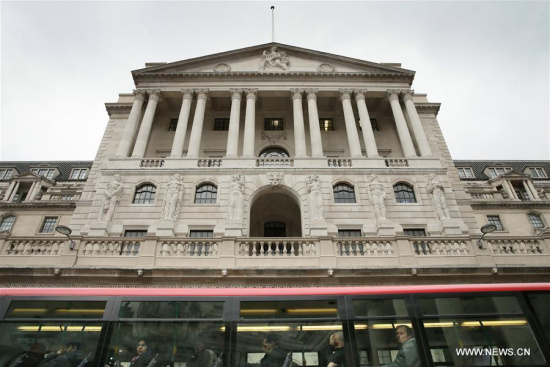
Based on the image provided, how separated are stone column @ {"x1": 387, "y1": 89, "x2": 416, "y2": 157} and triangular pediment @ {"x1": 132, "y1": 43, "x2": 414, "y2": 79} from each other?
234cm

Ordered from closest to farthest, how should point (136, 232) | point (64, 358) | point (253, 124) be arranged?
point (64, 358), point (136, 232), point (253, 124)

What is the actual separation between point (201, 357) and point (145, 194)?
17.4 m

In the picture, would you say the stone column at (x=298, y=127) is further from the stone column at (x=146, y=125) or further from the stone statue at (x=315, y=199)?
the stone column at (x=146, y=125)

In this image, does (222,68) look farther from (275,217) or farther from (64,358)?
(64,358)

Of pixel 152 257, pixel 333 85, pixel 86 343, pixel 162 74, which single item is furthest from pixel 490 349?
pixel 162 74

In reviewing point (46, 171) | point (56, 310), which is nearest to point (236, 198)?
point (56, 310)

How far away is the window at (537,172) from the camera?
4720 cm

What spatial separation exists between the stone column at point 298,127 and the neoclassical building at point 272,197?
133 mm

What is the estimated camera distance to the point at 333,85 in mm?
29750

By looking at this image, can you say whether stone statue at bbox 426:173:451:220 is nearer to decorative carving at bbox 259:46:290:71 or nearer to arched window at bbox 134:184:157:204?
decorative carving at bbox 259:46:290:71

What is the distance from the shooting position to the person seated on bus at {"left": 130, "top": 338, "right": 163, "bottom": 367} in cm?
745

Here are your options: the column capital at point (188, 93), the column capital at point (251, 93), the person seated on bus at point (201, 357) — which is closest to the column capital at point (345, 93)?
the column capital at point (251, 93)

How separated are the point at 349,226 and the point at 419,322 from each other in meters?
13.4

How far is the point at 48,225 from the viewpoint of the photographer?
121 feet
